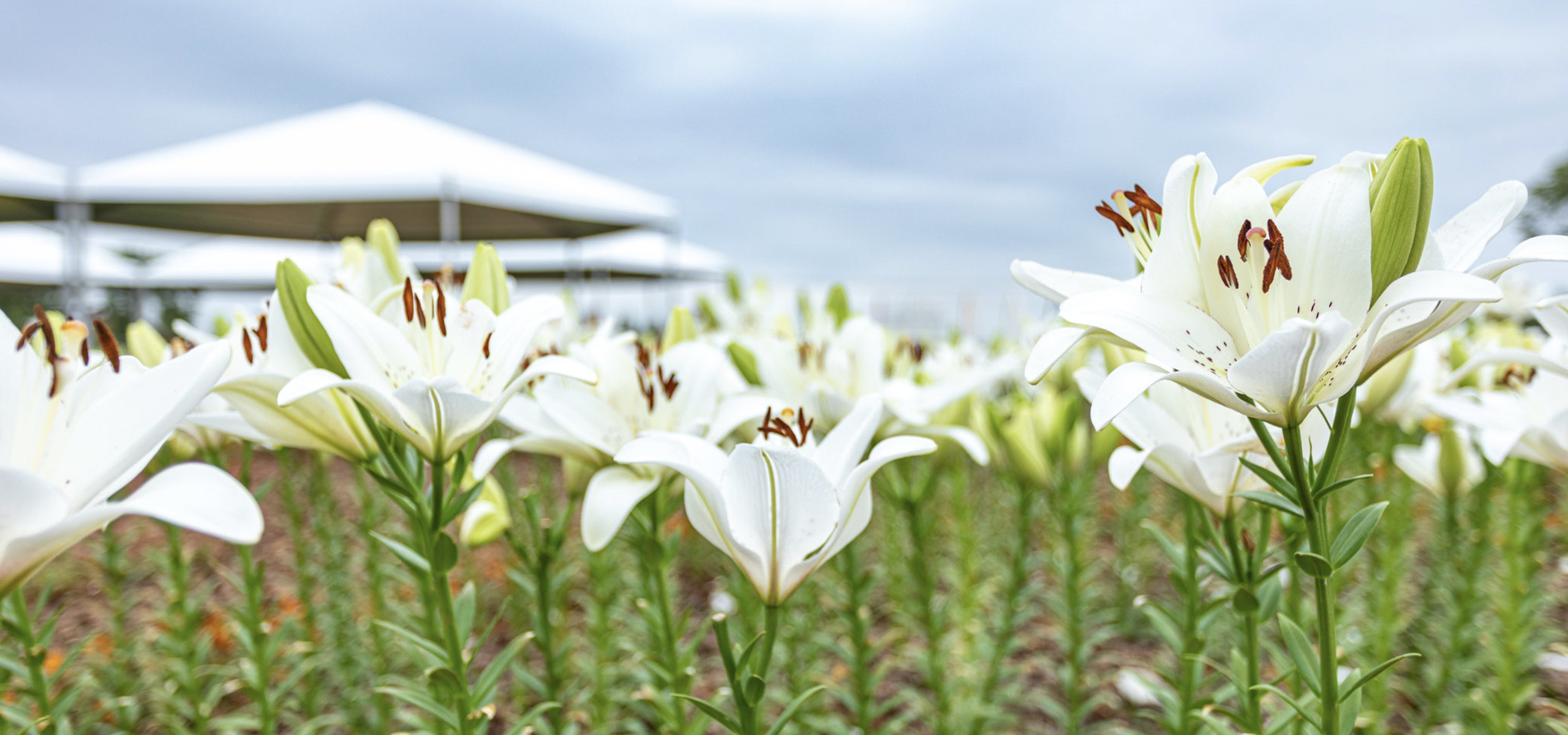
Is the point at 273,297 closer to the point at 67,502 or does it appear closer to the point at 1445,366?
the point at 67,502

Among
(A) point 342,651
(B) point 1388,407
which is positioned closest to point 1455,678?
(B) point 1388,407

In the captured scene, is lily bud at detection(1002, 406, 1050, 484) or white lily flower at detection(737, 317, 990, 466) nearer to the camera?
white lily flower at detection(737, 317, 990, 466)

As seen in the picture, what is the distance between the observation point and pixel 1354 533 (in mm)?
541

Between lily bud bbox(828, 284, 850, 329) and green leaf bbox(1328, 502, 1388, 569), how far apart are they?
0.82 metres

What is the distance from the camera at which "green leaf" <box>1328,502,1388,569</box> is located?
530 mm

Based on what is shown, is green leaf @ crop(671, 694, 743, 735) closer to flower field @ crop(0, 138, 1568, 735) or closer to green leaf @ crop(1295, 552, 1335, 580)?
flower field @ crop(0, 138, 1568, 735)

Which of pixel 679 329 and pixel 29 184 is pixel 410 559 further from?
pixel 29 184

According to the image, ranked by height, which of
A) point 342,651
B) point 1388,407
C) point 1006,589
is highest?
point 1388,407

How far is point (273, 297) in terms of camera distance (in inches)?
27.0

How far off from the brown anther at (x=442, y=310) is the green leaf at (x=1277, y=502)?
629 millimetres

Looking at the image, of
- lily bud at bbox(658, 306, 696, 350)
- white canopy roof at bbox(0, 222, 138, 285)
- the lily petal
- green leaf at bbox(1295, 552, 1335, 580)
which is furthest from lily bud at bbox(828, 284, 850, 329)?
white canopy roof at bbox(0, 222, 138, 285)

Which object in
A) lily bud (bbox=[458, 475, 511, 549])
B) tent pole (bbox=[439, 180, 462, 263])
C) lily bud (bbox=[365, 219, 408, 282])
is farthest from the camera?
tent pole (bbox=[439, 180, 462, 263])

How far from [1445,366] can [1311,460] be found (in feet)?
4.80

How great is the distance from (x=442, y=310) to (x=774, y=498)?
335 mm
